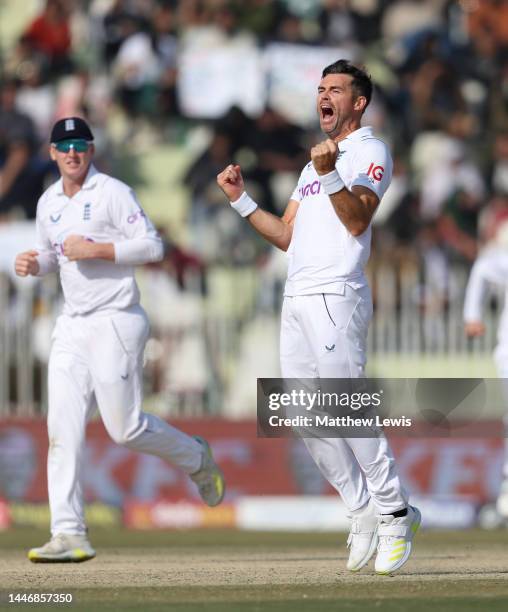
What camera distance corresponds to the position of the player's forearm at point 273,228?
24.0 feet

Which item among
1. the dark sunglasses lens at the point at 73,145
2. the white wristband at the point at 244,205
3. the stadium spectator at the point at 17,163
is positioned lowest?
the white wristband at the point at 244,205

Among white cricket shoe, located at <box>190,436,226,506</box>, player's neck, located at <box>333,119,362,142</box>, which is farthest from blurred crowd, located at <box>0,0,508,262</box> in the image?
player's neck, located at <box>333,119,362,142</box>

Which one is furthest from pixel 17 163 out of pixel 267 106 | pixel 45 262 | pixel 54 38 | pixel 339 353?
pixel 339 353

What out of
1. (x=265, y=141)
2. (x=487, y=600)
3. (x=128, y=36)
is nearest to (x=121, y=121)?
(x=128, y=36)

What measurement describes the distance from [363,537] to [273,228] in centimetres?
157

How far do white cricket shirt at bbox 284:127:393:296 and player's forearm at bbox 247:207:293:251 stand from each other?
22 centimetres

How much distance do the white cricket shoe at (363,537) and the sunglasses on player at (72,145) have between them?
2666 millimetres

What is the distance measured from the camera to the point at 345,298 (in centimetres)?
689

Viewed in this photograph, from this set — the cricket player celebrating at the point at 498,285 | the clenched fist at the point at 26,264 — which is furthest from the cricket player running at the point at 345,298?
the cricket player celebrating at the point at 498,285

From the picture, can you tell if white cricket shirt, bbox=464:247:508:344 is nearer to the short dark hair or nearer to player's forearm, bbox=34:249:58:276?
player's forearm, bbox=34:249:58:276

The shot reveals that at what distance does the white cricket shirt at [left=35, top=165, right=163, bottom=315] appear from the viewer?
324 inches

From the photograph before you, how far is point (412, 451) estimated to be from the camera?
13523 millimetres

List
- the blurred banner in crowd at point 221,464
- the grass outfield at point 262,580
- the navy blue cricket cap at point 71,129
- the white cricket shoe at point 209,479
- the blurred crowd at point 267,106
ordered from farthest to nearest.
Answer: the blurred crowd at point 267,106 → the blurred banner in crowd at point 221,464 → the white cricket shoe at point 209,479 → the navy blue cricket cap at point 71,129 → the grass outfield at point 262,580

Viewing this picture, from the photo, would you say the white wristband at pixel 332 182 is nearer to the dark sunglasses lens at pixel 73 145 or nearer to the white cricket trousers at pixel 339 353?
the white cricket trousers at pixel 339 353
